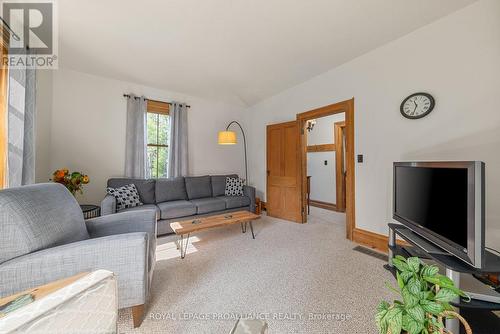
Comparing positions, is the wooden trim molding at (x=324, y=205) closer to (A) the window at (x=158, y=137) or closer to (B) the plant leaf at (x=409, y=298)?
(A) the window at (x=158, y=137)

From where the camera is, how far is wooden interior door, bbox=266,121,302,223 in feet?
12.4

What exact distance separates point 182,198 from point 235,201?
0.98 m

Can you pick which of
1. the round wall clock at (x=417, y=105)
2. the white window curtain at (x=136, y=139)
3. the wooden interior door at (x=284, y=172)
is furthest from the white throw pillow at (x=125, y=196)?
the round wall clock at (x=417, y=105)

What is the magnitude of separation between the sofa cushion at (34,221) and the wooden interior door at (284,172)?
3.12 m

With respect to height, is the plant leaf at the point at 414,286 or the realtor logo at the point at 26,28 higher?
the realtor logo at the point at 26,28

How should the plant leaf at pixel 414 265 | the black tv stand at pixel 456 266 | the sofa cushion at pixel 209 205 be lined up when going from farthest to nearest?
the sofa cushion at pixel 209 205 < the black tv stand at pixel 456 266 < the plant leaf at pixel 414 265

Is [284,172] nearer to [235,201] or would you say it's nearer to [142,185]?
[235,201]

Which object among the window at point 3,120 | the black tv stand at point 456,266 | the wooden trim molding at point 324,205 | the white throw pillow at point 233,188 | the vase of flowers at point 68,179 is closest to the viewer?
the black tv stand at point 456,266

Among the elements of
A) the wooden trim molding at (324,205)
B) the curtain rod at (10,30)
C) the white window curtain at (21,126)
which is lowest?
the wooden trim molding at (324,205)

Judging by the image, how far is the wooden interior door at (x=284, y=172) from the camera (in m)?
3.79

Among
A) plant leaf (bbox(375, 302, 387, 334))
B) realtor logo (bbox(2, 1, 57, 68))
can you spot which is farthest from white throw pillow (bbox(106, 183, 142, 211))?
plant leaf (bbox(375, 302, 387, 334))

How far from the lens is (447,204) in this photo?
1.47m

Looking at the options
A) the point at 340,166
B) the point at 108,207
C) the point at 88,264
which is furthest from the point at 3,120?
the point at 340,166

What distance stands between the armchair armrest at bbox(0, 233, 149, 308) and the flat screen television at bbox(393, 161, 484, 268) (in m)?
2.06
